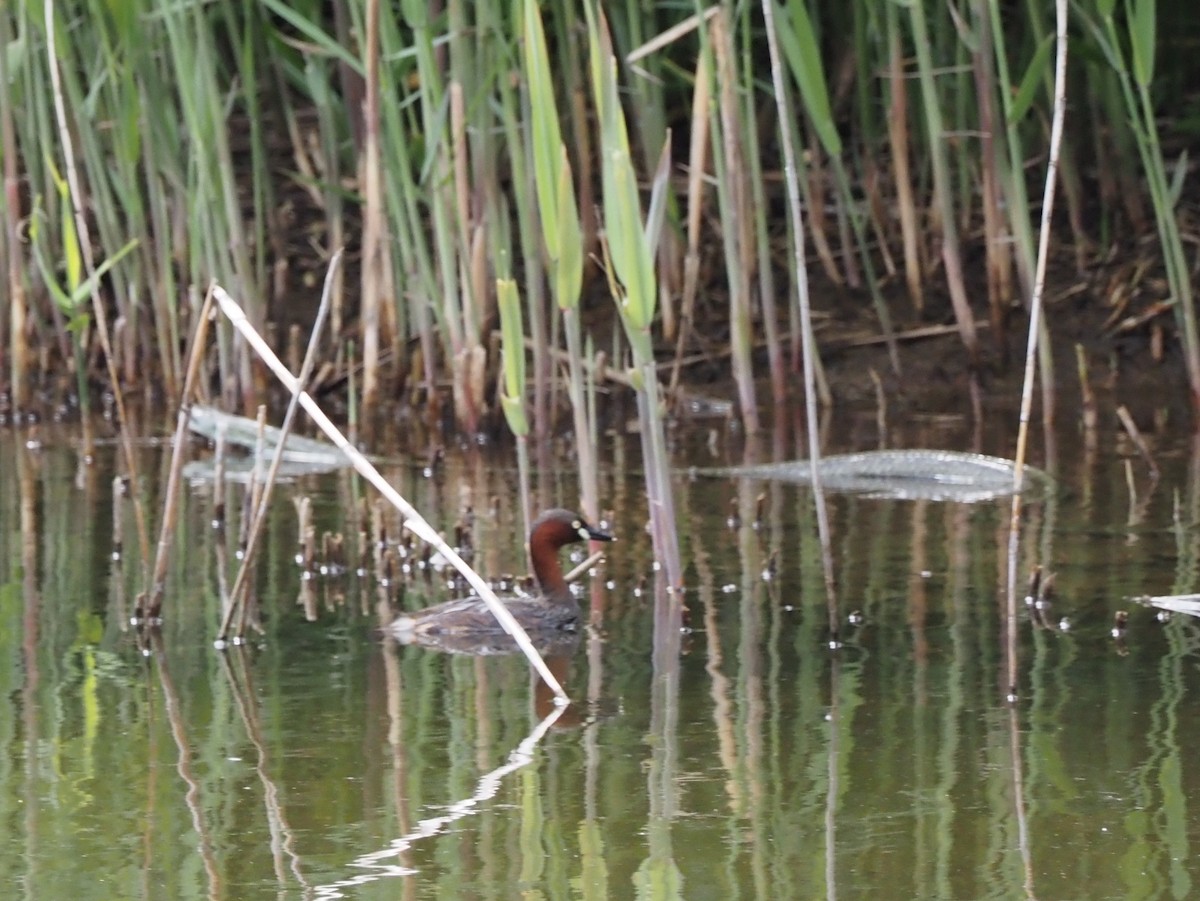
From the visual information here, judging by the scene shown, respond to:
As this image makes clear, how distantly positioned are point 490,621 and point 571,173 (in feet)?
6.85

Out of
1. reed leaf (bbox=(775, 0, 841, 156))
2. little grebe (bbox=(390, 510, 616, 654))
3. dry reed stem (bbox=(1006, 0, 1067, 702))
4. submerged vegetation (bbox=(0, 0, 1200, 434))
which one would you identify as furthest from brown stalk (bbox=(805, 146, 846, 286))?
dry reed stem (bbox=(1006, 0, 1067, 702))

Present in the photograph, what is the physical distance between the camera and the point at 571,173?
23.4 ft

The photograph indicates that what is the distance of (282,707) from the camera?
15.8ft

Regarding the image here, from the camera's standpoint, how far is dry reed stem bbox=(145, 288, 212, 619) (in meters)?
5.09

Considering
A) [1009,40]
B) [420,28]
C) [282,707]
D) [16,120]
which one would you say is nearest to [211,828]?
[282,707]

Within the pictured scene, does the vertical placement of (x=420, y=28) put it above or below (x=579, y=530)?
above

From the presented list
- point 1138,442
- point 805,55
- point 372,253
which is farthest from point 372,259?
point 1138,442

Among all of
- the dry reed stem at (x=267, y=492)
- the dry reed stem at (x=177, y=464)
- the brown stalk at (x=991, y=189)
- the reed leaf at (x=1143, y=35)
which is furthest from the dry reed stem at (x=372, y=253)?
the dry reed stem at (x=267, y=492)

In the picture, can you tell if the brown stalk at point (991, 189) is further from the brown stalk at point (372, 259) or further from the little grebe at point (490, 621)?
the little grebe at point (490, 621)

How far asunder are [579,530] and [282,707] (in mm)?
1380

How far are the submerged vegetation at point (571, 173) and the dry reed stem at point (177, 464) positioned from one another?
159 centimetres

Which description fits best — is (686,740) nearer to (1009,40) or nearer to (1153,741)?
(1153,741)

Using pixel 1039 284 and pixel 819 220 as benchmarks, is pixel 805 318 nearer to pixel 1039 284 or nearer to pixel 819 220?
pixel 1039 284

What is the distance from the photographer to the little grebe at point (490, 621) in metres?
5.47
